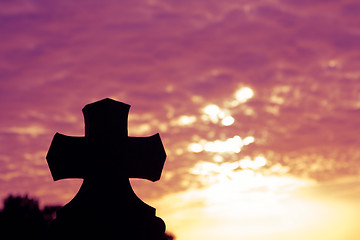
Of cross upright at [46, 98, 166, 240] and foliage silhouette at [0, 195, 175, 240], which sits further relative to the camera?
foliage silhouette at [0, 195, 175, 240]

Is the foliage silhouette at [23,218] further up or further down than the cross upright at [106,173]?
further up

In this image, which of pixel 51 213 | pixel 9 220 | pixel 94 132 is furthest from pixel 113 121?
pixel 51 213

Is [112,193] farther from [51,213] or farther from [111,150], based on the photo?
[51,213]

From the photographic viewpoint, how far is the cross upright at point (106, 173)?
6258 mm

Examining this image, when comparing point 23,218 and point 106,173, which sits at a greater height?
point 23,218

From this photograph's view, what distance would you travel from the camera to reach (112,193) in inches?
256

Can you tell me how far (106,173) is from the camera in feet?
21.6

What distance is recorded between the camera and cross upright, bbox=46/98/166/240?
626cm

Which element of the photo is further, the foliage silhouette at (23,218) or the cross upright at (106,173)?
the foliage silhouette at (23,218)

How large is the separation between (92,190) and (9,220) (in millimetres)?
9219

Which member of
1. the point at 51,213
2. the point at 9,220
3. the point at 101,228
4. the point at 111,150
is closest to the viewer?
the point at 101,228

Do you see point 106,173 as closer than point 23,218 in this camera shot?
Yes

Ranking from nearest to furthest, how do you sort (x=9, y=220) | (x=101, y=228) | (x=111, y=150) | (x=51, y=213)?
1. (x=101, y=228)
2. (x=111, y=150)
3. (x=9, y=220)
4. (x=51, y=213)

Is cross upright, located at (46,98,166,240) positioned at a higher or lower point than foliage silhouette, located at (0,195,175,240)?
lower
